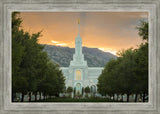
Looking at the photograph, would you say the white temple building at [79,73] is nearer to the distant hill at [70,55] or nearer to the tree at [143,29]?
the distant hill at [70,55]

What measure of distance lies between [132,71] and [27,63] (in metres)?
5.04

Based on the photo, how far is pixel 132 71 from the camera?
40.5 feet

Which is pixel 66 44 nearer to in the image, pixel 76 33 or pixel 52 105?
pixel 76 33

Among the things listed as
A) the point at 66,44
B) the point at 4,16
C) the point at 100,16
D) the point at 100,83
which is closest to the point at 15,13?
the point at 4,16

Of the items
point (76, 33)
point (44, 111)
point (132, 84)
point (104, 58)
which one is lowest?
point (44, 111)

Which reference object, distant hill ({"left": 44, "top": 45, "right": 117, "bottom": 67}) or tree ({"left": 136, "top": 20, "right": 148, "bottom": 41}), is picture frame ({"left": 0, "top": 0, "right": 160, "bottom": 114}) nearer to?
tree ({"left": 136, "top": 20, "right": 148, "bottom": 41})

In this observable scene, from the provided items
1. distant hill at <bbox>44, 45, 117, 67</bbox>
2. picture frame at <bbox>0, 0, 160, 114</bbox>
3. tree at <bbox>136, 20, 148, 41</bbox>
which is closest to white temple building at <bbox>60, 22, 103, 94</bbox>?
distant hill at <bbox>44, 45, 117, 67</bbox>

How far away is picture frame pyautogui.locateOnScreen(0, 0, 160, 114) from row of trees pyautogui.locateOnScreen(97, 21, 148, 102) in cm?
142

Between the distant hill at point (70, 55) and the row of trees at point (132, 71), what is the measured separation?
733 millimetres

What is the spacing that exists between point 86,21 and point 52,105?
4.90 m

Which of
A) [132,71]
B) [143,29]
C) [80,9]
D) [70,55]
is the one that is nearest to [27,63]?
[70,55]

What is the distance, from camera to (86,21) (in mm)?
12492

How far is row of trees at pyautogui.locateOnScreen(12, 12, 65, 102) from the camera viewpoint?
10.7m

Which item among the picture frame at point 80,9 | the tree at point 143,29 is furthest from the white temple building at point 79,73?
the picture frame at point 80,9
